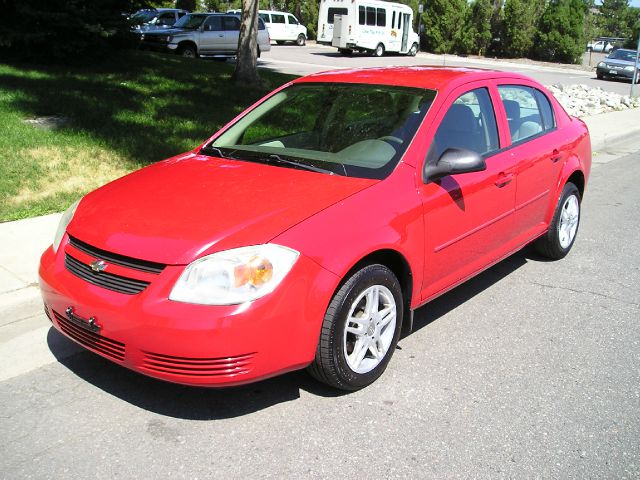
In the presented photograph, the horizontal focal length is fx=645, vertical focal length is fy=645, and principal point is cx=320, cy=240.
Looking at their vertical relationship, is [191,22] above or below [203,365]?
above

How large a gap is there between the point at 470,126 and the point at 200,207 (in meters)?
1.94

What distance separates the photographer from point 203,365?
2924mm

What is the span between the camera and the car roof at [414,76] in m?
4.20

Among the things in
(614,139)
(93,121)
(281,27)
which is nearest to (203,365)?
(93,121)

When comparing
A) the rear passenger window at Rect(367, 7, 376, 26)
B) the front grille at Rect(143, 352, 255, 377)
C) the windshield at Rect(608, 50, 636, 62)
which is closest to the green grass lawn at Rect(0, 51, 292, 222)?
the front grille at Rect(143, 352, 255, 377)

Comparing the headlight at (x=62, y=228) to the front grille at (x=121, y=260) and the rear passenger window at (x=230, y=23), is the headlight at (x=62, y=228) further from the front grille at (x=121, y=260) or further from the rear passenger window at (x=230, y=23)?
the rear passenger window at (x=230, y=23)

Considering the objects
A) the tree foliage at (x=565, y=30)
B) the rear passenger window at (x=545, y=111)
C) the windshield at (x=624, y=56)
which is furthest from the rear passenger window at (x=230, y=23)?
the tree foliage at (x=565, y=30)

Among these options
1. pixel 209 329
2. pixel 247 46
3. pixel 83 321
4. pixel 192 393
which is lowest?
pixel 192 393

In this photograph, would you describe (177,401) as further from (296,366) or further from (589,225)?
(589,225)

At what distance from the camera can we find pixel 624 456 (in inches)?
117

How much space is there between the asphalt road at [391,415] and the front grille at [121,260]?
0.77 m

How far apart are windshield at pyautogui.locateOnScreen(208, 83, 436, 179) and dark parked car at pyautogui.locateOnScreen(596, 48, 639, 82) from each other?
97.0 feet

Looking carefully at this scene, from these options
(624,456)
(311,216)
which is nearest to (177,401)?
(311,216)

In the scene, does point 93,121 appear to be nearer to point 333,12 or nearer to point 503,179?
point 503,179
